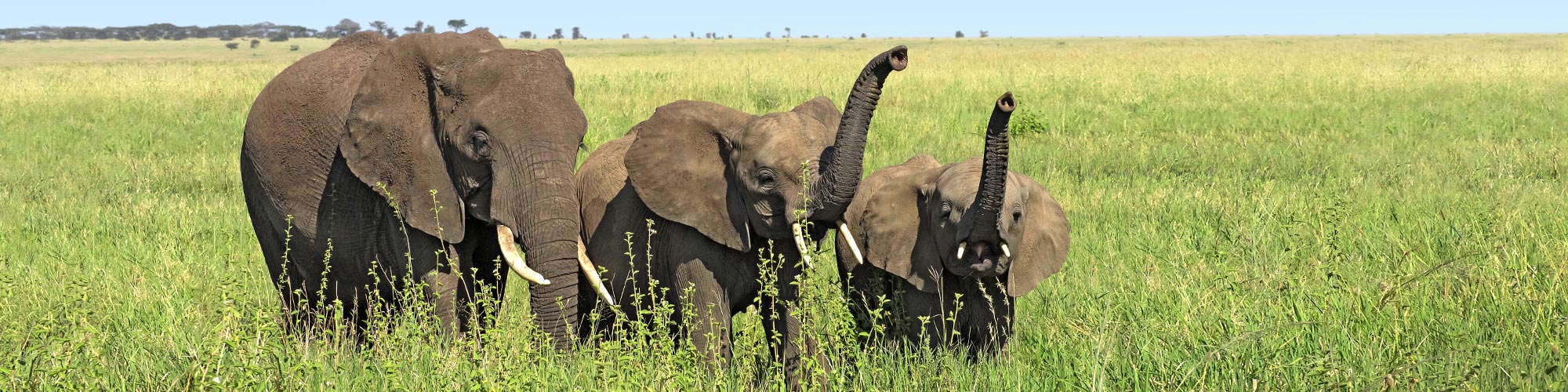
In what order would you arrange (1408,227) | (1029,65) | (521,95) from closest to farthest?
(521,95), (1408,227), (1029,65)

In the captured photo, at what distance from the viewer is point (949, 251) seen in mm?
5164

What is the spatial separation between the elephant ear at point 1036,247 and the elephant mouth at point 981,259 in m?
0.16

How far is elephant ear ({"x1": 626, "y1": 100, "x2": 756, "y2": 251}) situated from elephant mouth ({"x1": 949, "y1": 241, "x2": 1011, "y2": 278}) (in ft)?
2.82

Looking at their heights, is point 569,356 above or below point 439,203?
below

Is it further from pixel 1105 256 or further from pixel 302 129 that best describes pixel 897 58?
pixel 1105 256

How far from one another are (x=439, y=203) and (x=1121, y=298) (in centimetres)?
332

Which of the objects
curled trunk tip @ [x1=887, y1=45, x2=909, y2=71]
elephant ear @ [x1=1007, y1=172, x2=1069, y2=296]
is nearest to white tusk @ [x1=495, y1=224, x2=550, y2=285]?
curled trunk tip @ [x1=887, y1=45, x2=909, y2=71]

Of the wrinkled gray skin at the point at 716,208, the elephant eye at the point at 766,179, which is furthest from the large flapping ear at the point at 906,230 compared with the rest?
the elephant eye at the point at 766,179

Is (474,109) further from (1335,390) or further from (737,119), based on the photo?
(1335,390)

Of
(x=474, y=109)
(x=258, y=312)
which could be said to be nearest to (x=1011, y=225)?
(x=474, y=109)

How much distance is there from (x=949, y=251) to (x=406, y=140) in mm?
2177

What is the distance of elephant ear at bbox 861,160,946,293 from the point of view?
5371mm

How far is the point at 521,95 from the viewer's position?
4.69 meters

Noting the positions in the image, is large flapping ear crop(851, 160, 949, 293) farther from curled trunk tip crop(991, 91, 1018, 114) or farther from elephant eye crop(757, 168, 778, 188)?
curled trunk tip crop(991, 91, 1018, 114)
